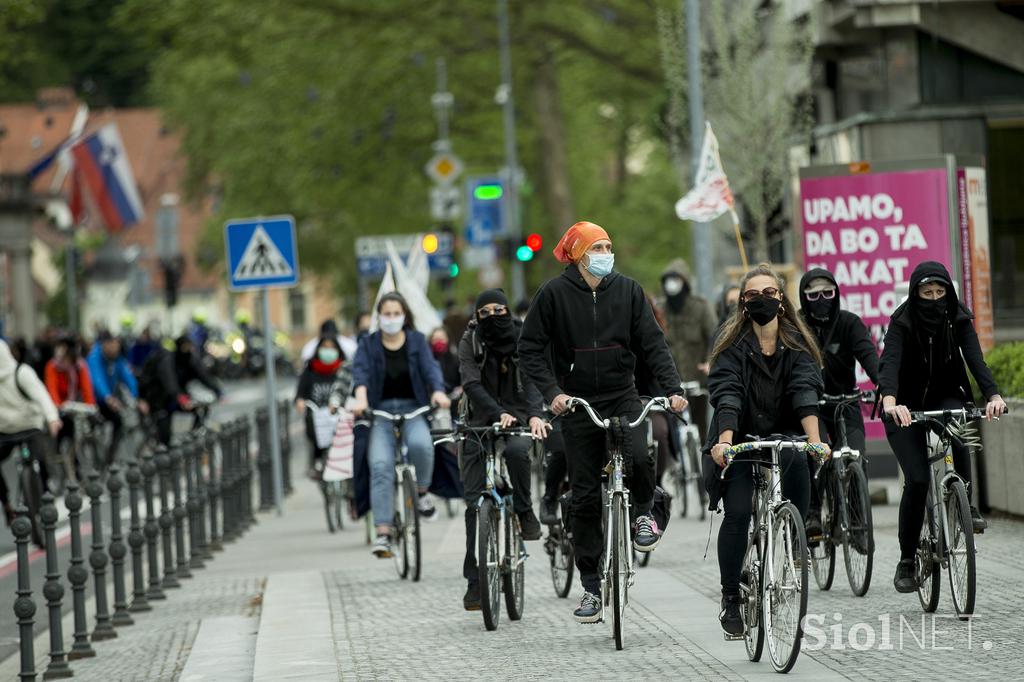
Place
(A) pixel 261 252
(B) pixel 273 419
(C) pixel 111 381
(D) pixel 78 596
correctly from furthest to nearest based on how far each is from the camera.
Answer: (C) pixel 111 381 < (B) pixel 273 419 < (A) pixel 261 252 < (D) pixel 78 596

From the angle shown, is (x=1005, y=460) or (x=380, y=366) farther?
(x=1005, y=460)

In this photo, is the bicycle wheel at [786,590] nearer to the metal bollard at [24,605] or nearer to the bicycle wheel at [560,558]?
the bicycle wheel at [560,558]

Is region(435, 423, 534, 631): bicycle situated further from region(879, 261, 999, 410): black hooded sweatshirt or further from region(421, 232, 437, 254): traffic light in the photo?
region(421, 232, 437, 254): traffic light

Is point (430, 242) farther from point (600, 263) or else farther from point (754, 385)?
point (754, 385)

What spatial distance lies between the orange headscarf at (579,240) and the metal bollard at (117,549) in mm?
3844

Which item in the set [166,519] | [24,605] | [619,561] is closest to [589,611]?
[619,561]

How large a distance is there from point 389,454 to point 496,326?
8.36ft

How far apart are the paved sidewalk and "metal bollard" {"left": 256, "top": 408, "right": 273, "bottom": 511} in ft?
23.5

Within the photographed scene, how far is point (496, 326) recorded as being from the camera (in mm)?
11547

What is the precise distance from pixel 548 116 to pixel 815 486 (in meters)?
30.7

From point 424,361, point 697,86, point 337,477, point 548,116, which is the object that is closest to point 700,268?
point 697,86

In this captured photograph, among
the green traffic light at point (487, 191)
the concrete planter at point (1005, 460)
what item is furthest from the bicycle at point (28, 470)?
the green traffic light at point (487, 191)

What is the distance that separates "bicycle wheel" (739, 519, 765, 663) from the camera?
8.86 meters

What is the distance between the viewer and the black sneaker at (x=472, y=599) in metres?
11.2
